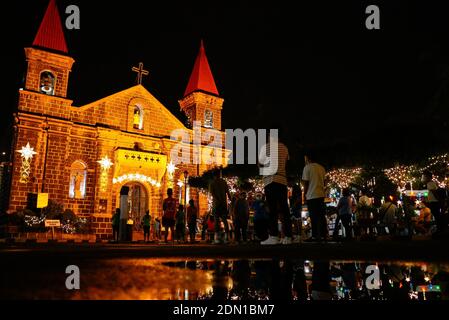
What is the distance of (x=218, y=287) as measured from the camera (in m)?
1.65

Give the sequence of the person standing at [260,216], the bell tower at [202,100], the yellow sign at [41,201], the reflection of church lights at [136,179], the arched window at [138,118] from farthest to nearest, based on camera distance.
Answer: the bell tower at [202,100], the arched window at [138,118], the reflection of church lights at [136,179], the yellow sign at [41,201], the person standing at [260,216]

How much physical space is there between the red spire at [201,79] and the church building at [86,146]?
358 cm

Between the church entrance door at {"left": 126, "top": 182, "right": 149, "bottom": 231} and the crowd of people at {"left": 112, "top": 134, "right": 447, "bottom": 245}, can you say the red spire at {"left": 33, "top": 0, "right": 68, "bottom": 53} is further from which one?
the crowd of people at {"left": 112, "top": 134, "right": 447, "bottom": 245}

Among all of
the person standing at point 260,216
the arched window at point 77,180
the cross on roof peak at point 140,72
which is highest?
the cross on roof peak at point 140,72

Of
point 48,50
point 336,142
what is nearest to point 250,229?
point 336,142

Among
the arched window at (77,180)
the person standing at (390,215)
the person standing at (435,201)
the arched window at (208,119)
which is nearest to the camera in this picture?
the person standing at (435,201)

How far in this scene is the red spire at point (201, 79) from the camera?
26.6 meters

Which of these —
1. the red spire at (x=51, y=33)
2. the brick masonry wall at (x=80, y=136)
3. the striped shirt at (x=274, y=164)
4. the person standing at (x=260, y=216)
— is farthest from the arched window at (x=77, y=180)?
the striped shirt at (x=274, y=164)

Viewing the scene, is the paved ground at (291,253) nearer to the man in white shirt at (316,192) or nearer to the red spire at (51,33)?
the man in white shirt at (316,192)

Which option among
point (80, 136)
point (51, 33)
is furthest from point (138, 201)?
point (51, 33)

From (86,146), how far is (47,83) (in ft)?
14.3

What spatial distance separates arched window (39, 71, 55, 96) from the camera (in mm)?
20422

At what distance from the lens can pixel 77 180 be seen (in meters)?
20.8

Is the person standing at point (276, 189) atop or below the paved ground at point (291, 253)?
atop
